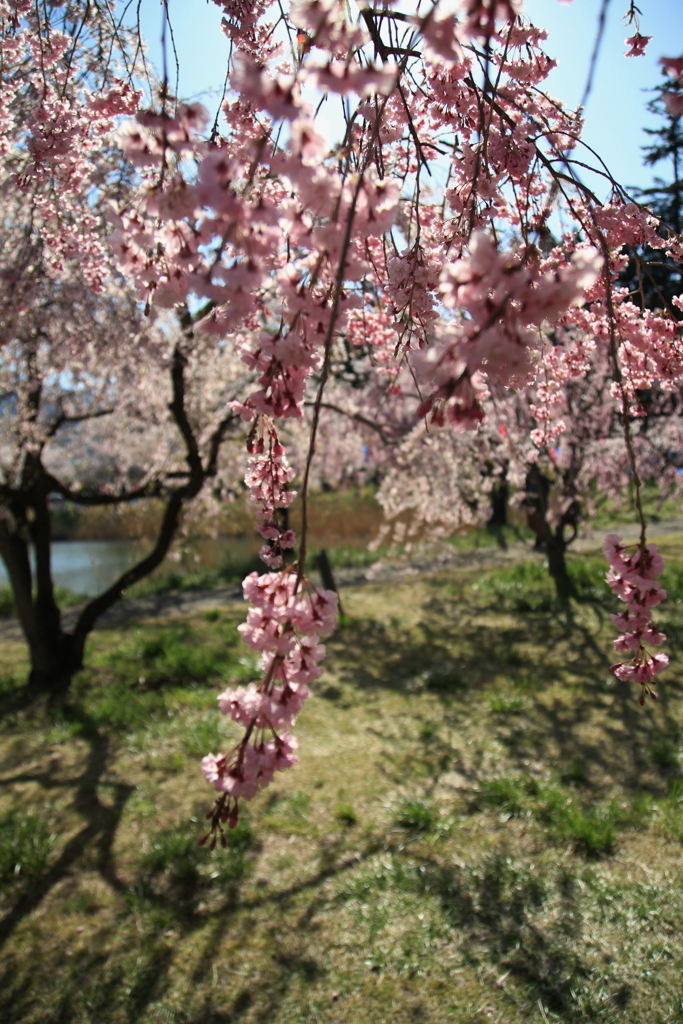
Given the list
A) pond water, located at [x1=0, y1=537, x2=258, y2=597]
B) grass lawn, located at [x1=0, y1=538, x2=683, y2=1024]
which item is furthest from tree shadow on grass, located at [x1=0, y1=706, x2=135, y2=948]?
pond water, located at [x1=0, y1=537, x2=258, y2=597]

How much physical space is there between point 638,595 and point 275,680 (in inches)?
23.8

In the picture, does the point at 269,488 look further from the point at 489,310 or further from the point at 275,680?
the point at 489,310

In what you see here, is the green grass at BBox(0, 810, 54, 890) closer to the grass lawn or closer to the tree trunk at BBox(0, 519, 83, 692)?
the grass lawn

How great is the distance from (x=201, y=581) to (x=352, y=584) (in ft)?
8.03

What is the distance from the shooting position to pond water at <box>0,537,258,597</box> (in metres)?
11.3

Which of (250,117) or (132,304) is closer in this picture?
(250,117)

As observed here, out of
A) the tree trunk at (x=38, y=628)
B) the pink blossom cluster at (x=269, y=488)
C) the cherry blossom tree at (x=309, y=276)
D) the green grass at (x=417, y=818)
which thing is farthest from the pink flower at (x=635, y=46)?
the tree trunk at (x=38, y=628)

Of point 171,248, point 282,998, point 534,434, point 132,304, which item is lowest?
point 282,998

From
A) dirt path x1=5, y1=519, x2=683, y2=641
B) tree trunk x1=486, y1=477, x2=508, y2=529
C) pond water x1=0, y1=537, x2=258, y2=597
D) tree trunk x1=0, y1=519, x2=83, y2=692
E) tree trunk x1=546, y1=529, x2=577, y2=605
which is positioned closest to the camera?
tree trunk x1=0, y1=519, x2=83, y2=692

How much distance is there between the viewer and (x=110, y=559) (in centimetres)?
1345

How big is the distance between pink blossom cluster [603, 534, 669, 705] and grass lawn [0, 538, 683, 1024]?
148 centimetres

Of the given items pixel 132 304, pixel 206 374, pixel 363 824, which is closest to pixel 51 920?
pixel 363 824

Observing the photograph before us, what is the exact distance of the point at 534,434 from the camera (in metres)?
2.32

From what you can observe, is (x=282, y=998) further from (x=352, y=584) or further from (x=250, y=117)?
(x=352, y=584)
